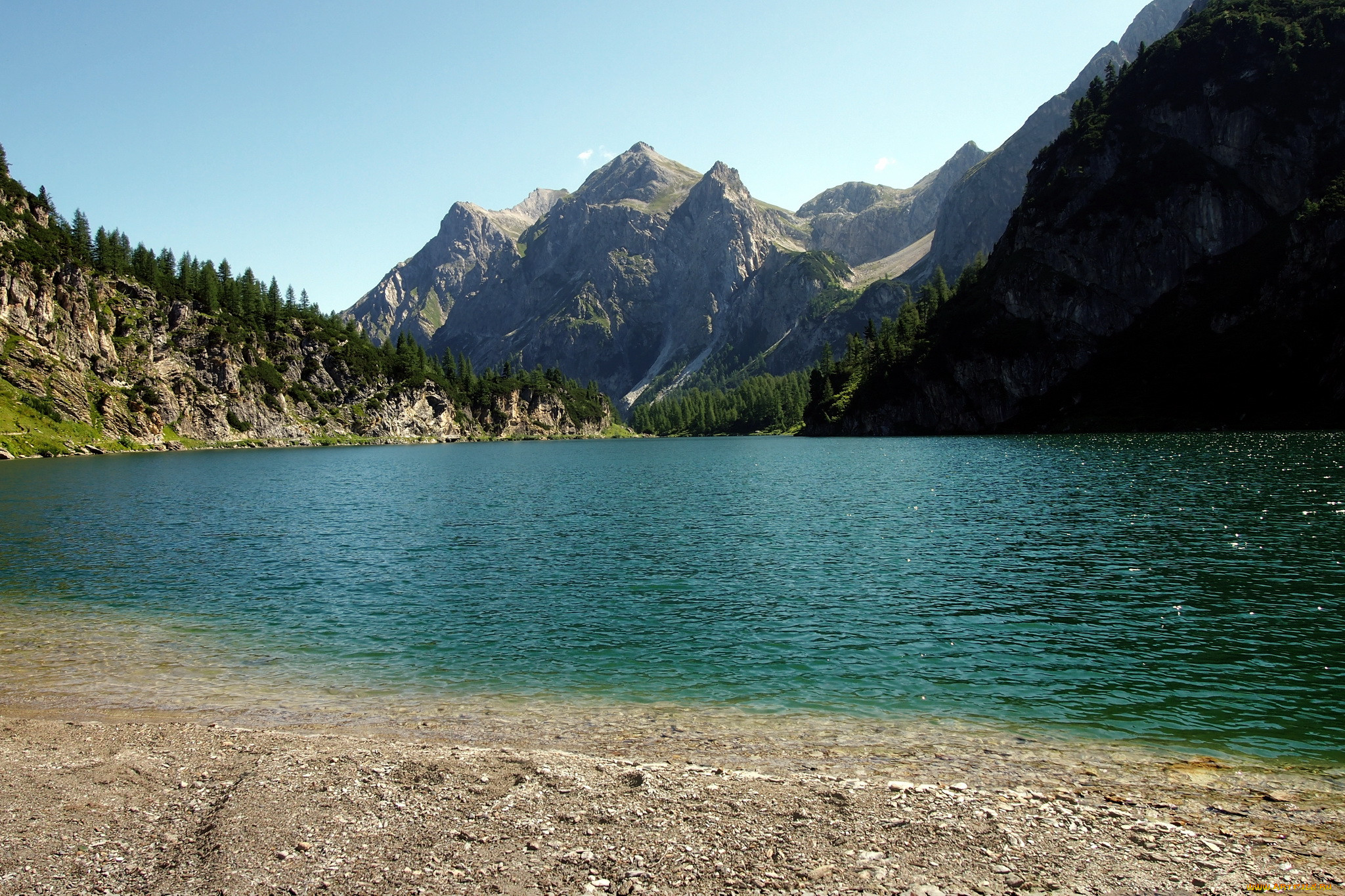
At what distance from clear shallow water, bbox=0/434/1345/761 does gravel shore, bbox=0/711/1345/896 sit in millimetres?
3078

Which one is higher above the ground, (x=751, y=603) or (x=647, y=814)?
(x=647, y=814)

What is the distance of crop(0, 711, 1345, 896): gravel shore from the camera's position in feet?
33.6

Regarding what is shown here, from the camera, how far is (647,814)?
12383 millimetres

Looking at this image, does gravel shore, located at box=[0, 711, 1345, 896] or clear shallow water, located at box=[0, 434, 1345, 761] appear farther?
clear shallow water, located at box=[0, 434, 1345, 761]

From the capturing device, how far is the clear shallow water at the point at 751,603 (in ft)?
66.4

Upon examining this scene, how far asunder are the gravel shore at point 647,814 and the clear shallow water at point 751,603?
121 inches

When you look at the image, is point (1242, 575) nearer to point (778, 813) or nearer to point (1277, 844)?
point (1277, 844)

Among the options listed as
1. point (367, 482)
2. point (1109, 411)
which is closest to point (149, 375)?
point (367, 482)

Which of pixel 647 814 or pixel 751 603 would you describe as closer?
pixel 647 814

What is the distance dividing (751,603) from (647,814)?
18205 mm

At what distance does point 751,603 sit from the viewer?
98.9 ft

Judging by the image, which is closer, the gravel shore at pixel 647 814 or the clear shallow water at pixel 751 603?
the gravel shore at pixel 647 814

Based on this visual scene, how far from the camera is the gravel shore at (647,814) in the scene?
10.2 m

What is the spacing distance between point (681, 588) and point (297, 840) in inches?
891
